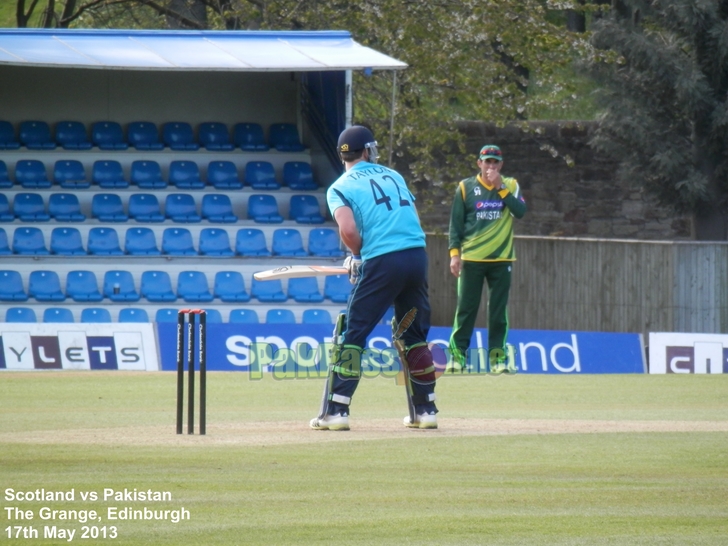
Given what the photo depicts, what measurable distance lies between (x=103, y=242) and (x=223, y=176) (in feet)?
7.48

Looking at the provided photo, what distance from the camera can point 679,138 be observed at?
2148cm

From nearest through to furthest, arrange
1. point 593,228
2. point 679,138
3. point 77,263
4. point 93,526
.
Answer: point 93,526 → point 77,263 → point 679,138 → point 593,228

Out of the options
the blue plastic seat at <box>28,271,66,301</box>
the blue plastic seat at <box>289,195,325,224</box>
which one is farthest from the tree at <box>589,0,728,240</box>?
the blue plastic seat at <box>28,271,66,301</box>

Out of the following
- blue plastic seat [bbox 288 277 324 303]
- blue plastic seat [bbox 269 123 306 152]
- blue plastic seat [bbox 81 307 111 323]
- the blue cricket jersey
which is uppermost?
blue plastic seat [bbox 269 123 306 152]

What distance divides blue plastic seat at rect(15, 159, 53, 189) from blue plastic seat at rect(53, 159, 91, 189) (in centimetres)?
16

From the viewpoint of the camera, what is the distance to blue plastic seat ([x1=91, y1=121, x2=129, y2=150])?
17.3 metres

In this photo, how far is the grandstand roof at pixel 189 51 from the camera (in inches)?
552

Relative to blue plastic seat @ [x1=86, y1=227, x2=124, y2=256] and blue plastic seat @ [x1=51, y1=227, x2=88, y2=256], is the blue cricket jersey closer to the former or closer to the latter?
blue plastic seat @ [x1=86, y1=227, x2=124, y2=256]

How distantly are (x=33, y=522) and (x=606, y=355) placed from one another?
10133 mm

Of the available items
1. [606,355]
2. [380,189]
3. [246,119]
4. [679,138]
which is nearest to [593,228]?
[679,138]

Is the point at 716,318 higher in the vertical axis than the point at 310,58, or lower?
lower

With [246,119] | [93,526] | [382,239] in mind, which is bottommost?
[93,526]

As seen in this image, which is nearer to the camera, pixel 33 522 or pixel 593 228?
pixel 33 522

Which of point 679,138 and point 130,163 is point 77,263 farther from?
point 679,138
